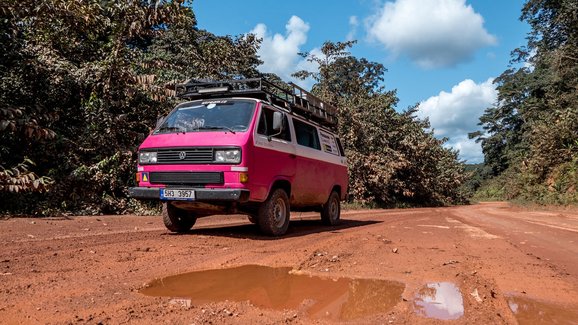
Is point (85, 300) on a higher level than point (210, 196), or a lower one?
lower

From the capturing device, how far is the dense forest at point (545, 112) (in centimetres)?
2291

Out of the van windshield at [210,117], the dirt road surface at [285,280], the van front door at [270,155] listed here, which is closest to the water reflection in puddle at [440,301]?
the dirt road surface at [285,280]

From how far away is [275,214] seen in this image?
272 inches

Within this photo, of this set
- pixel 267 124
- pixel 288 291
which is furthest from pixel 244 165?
pixel 288 291

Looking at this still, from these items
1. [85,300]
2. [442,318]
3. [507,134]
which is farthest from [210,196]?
[507,134]

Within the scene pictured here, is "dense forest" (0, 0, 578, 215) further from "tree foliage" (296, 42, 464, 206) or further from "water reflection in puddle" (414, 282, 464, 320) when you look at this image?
"water reflection in puddle" (414, 282, 464, 320)

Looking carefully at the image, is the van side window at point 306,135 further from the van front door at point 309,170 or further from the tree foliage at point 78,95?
the tree foliage at point 78,95

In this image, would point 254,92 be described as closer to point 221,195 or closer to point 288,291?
point 221,195

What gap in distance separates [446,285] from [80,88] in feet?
37.4

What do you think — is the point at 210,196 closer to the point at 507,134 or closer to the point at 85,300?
the point at 85,300

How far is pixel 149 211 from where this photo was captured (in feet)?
37.1

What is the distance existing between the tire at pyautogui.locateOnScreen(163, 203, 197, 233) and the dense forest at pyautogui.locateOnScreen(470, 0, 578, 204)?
17.9 meters

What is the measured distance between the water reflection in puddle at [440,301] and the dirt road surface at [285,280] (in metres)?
0.01

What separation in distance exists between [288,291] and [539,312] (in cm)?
187
